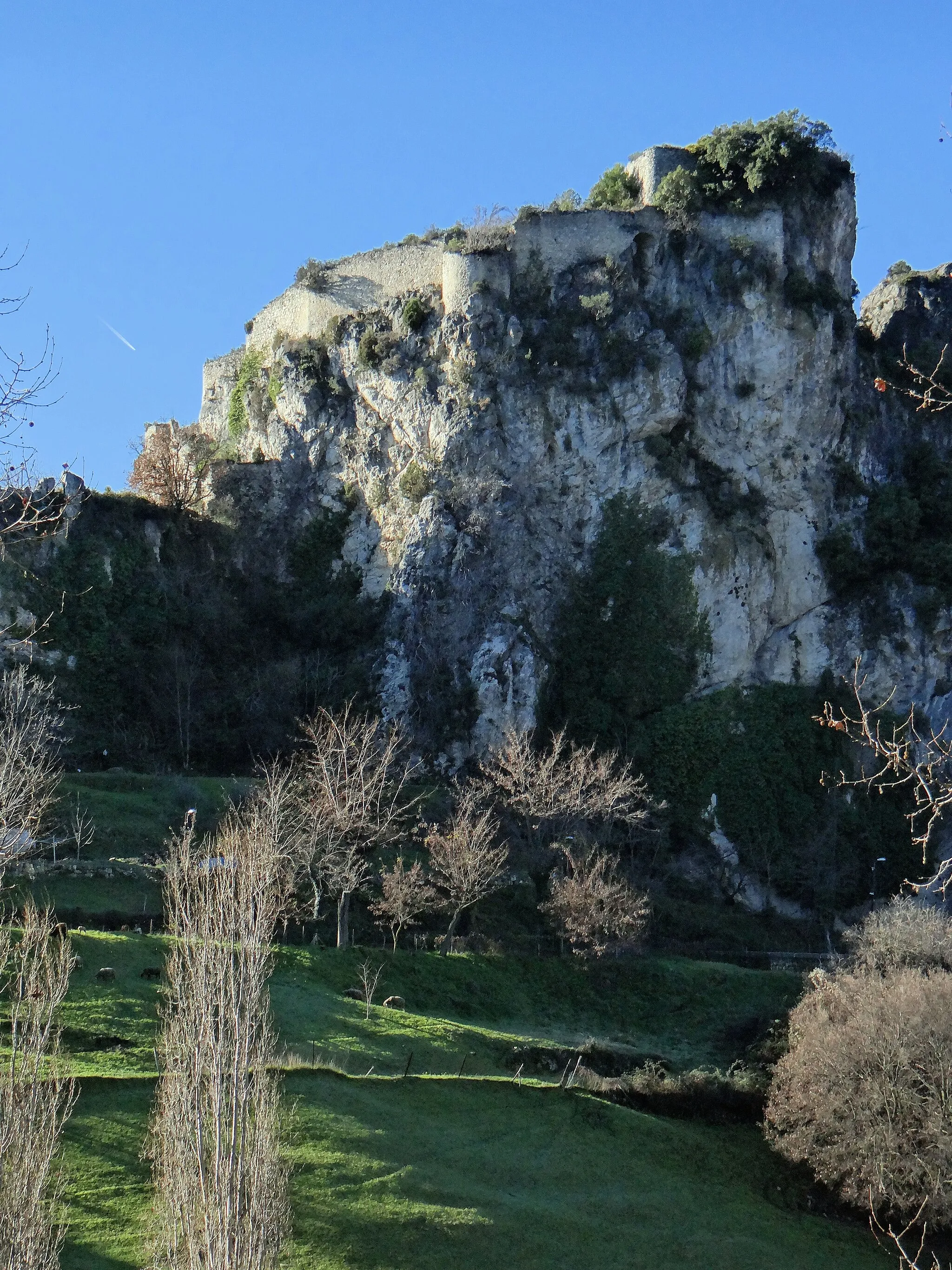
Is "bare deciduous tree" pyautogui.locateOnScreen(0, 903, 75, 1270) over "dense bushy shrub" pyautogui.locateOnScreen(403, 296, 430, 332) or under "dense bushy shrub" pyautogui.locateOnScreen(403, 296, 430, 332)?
under

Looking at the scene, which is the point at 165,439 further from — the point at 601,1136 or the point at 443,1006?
the point at 601,1136

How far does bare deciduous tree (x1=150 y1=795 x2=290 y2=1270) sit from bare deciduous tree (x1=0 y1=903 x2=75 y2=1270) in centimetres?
157

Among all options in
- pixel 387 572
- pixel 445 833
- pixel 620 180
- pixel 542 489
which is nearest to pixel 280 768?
pixel 445 833

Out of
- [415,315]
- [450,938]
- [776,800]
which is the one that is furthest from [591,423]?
[450,938]

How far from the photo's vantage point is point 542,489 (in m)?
54.1

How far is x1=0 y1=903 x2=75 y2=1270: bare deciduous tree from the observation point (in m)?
16.5

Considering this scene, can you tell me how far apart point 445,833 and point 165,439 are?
2321 centimetres

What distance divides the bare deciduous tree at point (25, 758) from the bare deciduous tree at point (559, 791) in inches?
528

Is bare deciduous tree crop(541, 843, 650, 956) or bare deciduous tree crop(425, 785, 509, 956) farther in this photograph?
bare deciduous tree crop(425, 785, 509, 956)

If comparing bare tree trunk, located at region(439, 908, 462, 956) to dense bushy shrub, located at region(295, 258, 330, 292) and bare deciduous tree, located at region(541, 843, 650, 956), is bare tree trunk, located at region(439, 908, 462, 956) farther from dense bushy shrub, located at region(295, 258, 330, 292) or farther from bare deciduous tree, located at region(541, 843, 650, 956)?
dense bushy shrub, located at region(295, 258, 330, 292)

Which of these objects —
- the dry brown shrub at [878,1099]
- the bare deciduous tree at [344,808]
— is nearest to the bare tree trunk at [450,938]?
the bare deciduous tree at [344,808]

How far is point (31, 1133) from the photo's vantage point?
17.4 m

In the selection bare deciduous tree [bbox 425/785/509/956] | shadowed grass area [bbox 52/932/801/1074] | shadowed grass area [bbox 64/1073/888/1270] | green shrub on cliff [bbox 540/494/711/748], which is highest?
green shrub on cliff [bbox 540/494/711/748]

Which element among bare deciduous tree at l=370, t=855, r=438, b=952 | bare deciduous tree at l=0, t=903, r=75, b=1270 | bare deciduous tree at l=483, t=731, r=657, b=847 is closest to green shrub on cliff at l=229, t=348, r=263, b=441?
bare deciduous tree at l=483, t=731, r=657, b=847
